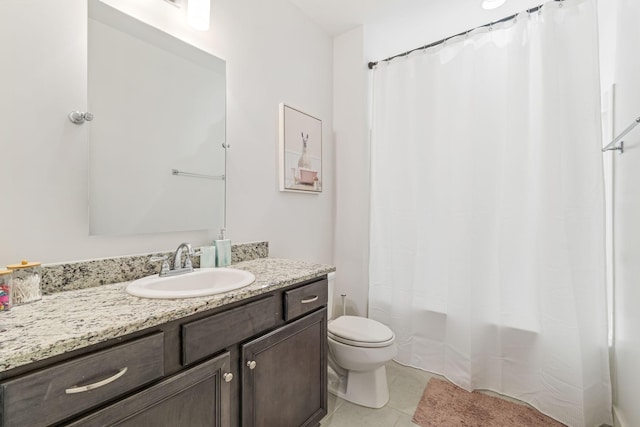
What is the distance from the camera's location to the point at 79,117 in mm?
1090

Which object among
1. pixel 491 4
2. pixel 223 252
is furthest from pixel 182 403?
pixel 491 4

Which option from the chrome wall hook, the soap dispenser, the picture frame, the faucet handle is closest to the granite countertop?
the faucet handle

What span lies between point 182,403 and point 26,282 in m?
0.62

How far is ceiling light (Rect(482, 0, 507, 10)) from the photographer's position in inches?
73.0

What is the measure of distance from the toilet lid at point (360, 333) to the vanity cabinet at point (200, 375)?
25 centimetres

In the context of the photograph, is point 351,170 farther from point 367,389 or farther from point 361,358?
point 367,389

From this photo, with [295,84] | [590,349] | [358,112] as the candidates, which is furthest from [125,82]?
[590,349]

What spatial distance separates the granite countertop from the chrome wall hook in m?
0.62

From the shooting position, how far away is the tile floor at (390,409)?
5.18ft

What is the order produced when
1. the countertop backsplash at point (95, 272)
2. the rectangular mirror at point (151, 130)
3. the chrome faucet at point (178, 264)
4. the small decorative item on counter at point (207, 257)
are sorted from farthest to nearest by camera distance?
1. the small decorative item on counter at point (207, 257)
2. the chrome faucet at point (178, 264)
3. the rectangular mirror at point (151, 130)
4. the countertop backsplash at point (95, 272)

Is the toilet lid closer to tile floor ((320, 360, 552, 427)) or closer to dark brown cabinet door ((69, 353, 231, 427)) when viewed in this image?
tile floor ((320, 360, 552, 427))

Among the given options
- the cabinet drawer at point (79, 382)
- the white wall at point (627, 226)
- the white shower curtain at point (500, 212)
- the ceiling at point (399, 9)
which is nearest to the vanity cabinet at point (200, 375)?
the cabinet drawer at point (79, 382)

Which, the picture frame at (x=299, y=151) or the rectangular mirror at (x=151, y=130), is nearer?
the rectangular mirror at (x=151, y=130)

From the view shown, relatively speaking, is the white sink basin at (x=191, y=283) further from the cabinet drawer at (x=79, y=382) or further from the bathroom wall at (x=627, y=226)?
the bathroom wall at (x=627, y=226)
